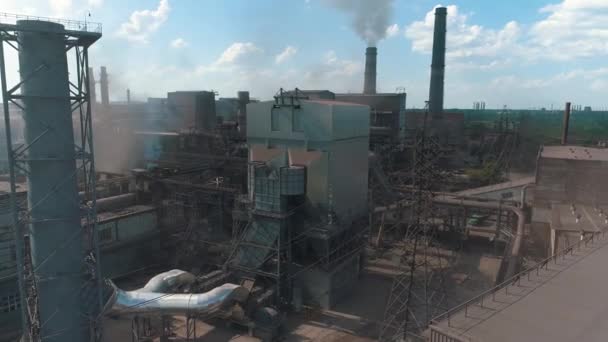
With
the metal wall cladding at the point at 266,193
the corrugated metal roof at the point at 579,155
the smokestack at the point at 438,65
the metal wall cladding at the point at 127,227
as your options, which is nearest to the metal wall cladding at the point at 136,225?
the metal wall cladding at the point at 127,227

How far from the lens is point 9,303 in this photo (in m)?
13.9

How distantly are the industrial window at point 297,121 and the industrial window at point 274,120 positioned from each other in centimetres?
73

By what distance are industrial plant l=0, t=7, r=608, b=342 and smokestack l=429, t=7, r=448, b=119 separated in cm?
1935

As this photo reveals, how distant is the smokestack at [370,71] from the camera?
4720 centimetres

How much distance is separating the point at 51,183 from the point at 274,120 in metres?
8.63

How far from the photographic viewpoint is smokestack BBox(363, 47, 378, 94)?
155 feet

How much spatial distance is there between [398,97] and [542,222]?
17.6m

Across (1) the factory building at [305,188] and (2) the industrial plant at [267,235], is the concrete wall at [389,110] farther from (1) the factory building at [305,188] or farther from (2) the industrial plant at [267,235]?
Answer: (1) the factory building at [305,188]

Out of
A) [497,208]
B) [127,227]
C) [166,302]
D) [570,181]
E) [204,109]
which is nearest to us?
[166,302]

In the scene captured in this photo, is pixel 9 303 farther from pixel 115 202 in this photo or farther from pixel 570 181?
pixel 570 181

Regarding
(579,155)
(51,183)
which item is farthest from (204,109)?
(51,183)

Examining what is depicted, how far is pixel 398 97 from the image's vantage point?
116 feet

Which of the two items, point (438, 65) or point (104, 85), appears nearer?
point (438, 65)

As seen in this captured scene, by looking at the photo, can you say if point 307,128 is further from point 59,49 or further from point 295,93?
point 59,49
